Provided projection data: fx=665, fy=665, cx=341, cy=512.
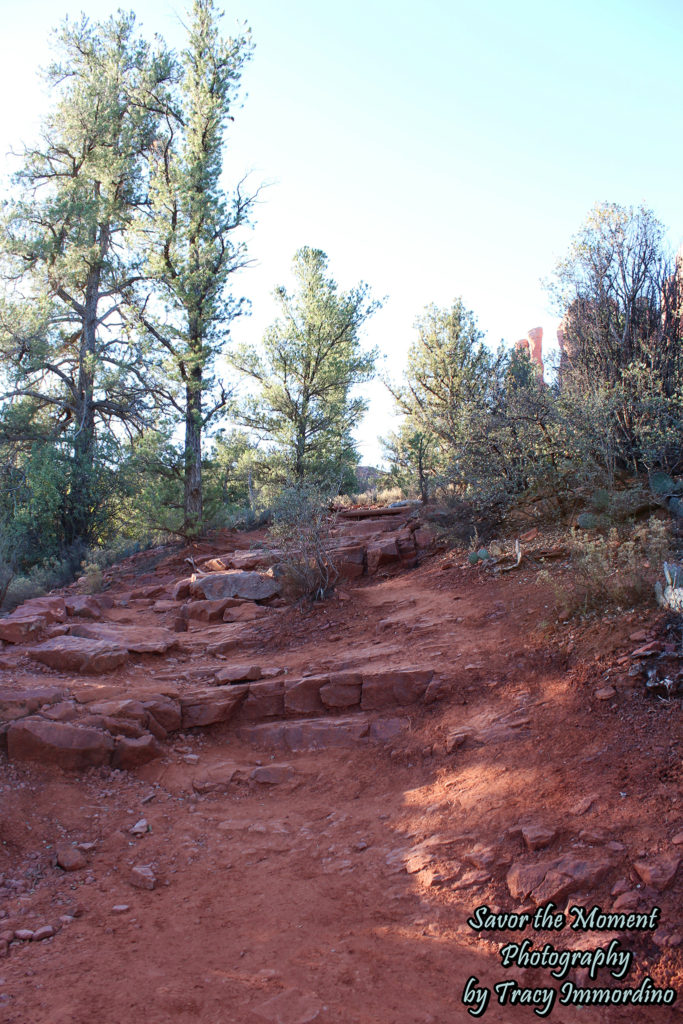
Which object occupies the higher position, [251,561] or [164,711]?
[251,561]

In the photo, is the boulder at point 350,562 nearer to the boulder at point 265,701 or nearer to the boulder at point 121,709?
the boulder at point 265,701

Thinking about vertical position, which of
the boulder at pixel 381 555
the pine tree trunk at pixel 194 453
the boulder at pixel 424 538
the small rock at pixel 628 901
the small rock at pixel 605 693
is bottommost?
the small rock at pixel 628 901

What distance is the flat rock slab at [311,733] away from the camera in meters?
6.07

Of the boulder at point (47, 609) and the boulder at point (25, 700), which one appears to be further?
the boulder at point (47, 609)

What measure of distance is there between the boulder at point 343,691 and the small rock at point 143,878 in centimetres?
242

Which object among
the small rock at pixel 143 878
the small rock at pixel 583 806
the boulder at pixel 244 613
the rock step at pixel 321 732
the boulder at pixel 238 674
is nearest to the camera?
the small rock at pixel 583 806

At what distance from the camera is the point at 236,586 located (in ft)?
33.3

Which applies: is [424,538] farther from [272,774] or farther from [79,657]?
[272,774]

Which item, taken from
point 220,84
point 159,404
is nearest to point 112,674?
point 159,404

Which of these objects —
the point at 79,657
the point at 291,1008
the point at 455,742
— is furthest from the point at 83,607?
the point at 291,1008

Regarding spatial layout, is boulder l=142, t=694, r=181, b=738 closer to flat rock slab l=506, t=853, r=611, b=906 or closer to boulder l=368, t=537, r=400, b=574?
flat rock slab l=506, t=853, r=611, b=906

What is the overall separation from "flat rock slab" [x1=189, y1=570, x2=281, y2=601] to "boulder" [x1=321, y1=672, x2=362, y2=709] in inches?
133

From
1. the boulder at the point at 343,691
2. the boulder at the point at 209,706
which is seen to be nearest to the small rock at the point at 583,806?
the boulder at the point at 343,691

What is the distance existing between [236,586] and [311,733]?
428 centimetres
